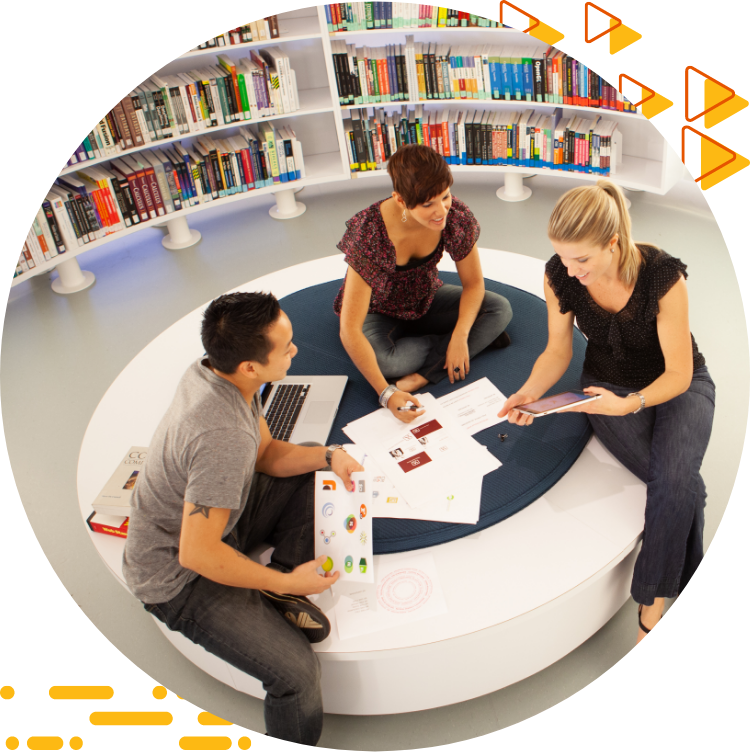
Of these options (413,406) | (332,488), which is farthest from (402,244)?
(332,488)

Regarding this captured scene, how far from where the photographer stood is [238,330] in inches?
61.9

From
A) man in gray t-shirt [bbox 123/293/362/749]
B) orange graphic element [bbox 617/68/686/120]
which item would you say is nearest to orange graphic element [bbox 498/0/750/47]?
orange graphic element [bbox 617/68/686/120]

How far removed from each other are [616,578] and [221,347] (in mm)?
1223

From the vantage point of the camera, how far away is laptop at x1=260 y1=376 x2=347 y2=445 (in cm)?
221

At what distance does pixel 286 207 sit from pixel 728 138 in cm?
257

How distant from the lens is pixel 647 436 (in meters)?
1.93

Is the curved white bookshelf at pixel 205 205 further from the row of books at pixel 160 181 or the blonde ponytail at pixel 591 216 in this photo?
the blonde ponytail at pixel 591 216

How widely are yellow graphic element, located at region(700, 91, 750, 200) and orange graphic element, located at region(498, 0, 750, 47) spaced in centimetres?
19

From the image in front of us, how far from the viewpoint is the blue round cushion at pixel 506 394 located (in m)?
1.87

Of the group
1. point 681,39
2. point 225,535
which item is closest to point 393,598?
point 225,535

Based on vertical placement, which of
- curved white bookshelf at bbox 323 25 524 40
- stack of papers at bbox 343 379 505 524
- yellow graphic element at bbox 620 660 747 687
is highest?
curved white bookshelf at bbox 323 25 524 40

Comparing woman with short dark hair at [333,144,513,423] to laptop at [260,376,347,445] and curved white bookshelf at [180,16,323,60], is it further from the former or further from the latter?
curved white bookshelf at [180,16,323,60]

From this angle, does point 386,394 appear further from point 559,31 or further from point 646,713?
point 559,31

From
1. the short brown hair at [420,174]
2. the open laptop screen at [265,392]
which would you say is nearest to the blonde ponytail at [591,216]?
the short brown hair at [420,174]
